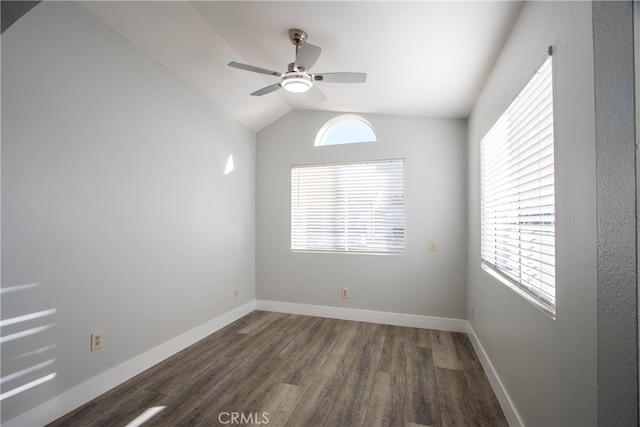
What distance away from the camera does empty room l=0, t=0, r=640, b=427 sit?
3.39 feet

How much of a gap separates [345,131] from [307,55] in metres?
1.83

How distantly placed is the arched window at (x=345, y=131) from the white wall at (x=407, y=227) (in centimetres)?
9

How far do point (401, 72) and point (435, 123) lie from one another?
115 centimetres

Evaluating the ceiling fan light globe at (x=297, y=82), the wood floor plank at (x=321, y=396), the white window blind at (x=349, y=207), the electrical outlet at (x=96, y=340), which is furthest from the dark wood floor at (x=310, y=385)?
the ceiling fan light globe at (x=297, y=82)

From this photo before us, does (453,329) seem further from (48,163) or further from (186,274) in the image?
(48,163)

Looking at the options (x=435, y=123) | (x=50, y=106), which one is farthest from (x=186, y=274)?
(x=435, y=123)

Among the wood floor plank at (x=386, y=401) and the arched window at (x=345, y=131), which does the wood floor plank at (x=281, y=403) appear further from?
the arched window at (x=345, y=131)

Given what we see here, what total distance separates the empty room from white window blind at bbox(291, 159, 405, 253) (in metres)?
0.04

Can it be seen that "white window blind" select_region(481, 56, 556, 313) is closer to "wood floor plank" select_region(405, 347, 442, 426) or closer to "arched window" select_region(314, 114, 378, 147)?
"wood floor plank" select_region(405, 347, 442, 426)

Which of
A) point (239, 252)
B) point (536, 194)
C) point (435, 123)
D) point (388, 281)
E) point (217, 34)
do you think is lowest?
point (388, 281)

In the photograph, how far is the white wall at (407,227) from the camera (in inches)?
129

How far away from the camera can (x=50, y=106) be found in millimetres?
1725

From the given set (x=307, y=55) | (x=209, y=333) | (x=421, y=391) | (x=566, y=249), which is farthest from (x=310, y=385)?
(x=307, y=55)

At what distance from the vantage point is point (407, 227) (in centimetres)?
341
